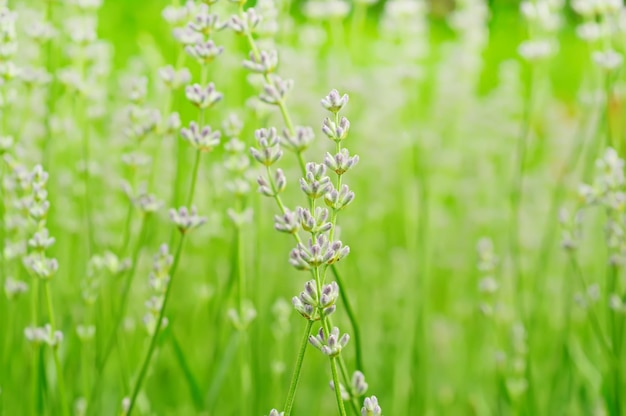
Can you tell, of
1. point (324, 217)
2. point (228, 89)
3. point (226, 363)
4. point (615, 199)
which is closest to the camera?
point (324, 217)

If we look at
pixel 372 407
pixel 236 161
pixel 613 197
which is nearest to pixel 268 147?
pixel 372 407

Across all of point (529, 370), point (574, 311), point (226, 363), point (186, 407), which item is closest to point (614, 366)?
point (529, 370)

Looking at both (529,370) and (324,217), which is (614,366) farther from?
(324,217)

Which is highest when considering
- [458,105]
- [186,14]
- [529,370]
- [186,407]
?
[186,14]

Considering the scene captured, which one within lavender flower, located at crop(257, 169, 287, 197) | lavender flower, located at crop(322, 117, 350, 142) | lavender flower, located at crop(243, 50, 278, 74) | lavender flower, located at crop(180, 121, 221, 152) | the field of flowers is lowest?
the field of flowers

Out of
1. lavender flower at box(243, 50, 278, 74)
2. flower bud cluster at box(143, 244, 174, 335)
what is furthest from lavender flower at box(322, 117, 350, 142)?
flower bud cluster at box(143, 244, 174, 335)

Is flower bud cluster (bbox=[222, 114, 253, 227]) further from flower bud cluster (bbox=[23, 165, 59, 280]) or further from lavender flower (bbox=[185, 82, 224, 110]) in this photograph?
flower bud cluster (bbox=[23, 165, 59, 280])

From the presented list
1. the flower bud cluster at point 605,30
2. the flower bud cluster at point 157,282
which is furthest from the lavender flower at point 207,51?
the flower bud cluster at point 605,30

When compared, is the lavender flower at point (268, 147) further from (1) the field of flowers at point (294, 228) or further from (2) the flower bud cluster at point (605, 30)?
(2) the flower bud cluster at point (605, 30)
